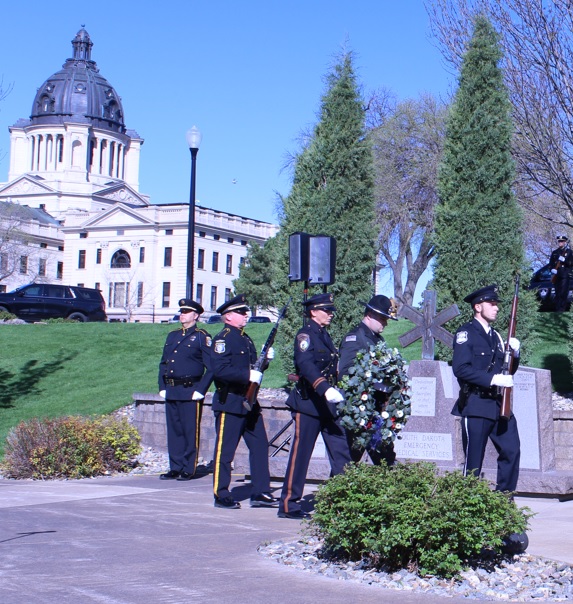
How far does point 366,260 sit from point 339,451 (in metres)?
8.57

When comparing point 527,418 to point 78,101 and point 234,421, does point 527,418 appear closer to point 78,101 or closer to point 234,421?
point 234,421

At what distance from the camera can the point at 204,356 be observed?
11.8 m

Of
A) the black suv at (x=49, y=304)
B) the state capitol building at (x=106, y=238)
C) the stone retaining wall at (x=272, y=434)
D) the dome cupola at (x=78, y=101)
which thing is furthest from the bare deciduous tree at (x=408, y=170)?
the dome cupola at (x=78, y=101)

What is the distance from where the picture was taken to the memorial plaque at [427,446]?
10.6m

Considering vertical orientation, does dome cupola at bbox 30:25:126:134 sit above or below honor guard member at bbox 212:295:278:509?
above

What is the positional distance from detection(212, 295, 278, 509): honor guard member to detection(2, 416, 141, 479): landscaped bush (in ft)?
9.76

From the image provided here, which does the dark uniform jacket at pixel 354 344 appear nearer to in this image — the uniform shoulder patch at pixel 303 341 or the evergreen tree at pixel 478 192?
the uniform shoulder patch at pixel 303 341

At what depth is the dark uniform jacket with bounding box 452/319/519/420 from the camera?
7.73m

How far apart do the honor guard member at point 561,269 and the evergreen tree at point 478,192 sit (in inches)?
210

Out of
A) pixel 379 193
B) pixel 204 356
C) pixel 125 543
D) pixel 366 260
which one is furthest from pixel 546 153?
pixel 379 193

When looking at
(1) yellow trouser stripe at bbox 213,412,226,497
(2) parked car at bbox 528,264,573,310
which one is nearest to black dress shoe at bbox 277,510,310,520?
(1) yellow trouser stripe at bbox 213,412,226,497

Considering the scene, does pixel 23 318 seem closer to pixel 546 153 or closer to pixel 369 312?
pixel 546 153

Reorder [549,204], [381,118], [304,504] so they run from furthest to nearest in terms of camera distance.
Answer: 1. [381,118]
2. [549,204]
3. [304,504]

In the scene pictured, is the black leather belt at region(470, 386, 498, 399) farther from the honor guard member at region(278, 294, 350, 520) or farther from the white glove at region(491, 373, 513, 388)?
the honor guard member at region(278, 294, 350, 520)
